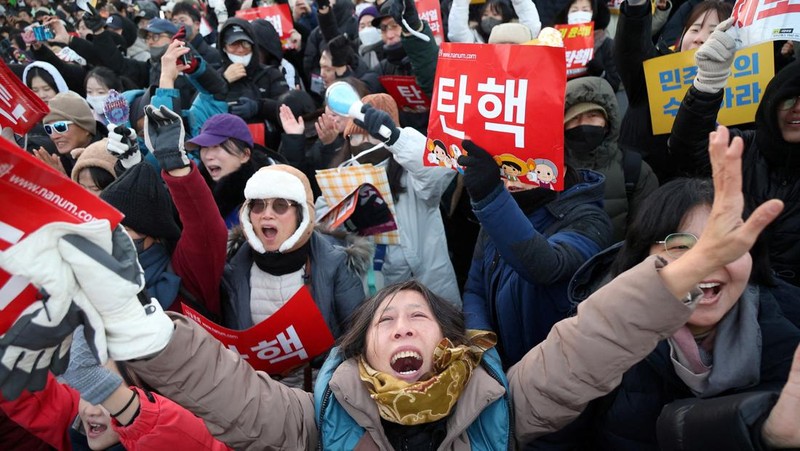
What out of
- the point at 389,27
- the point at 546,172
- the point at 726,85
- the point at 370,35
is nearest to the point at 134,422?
the point at 546,172

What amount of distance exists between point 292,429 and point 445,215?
7.53 ft

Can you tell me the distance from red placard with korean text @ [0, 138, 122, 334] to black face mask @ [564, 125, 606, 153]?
235cm

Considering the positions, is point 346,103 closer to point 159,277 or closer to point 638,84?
point 159,277

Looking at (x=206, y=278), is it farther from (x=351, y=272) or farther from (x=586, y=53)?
(x=586, y=53)

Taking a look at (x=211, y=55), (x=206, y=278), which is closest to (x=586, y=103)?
(x=206, y=278)

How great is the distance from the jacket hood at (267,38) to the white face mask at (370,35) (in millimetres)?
929

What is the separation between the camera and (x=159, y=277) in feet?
8.49

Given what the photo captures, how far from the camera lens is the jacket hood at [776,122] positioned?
2.39 metres

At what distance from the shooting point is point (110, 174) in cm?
322

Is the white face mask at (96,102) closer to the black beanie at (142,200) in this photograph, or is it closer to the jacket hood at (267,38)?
the jacket hood at (267,38)

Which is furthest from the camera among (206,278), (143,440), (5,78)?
(206,278)

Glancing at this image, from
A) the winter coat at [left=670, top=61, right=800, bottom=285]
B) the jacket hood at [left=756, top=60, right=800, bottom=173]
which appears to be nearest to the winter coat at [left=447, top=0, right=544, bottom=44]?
the winter coat at [left=670, top=61, right=800, bottom=285]

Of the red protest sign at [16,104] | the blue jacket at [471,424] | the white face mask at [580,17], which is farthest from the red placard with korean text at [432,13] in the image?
the blue jacket at [471,424]

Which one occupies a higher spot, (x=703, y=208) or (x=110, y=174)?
(x=703, y=208)
